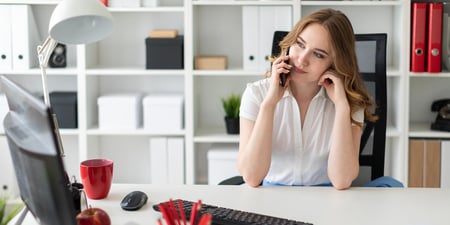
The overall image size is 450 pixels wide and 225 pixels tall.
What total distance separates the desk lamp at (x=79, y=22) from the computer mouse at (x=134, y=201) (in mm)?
225

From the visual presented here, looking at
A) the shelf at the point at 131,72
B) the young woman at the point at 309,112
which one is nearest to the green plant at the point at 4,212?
the young woman at the point at 309,112

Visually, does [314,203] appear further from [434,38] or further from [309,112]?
[434,38]

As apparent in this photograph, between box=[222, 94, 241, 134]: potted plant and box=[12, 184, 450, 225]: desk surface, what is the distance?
1.58 m

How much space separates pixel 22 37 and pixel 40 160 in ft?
8.23

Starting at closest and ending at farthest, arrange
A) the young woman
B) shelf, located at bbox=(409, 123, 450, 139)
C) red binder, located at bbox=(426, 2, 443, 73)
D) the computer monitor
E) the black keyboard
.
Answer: the computer monitor, the black keyboard, the young woman, red binder, located at bbox=(426, 2, 443, 73), shelf, located at bbox=(409, 123, 450, 139)

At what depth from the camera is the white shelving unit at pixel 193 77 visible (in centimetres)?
343

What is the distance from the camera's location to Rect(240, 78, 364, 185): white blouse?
7.16ft

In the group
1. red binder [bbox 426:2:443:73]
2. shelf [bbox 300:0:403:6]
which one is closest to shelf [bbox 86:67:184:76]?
shelf [bbox 300:0:403:6]

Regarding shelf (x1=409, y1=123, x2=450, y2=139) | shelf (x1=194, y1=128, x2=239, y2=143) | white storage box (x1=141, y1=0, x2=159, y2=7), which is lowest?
shelf (x1=194, y1=128, x2=239, y2=143)

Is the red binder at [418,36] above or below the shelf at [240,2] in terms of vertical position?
below

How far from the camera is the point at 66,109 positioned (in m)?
3.56

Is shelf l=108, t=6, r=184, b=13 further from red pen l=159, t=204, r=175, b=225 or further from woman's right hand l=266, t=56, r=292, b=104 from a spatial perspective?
red pen l=159, t=204, r=175, b=225

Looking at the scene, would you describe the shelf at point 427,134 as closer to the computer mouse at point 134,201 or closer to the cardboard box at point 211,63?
the cardboard box at point 211,63

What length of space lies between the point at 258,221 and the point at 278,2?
1.95 m
